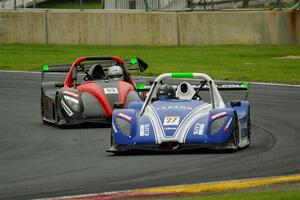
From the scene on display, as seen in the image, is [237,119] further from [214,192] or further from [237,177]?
[214,192]

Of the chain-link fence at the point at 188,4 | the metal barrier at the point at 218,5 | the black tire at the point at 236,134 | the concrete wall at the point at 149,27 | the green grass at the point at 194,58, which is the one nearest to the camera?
the black tire at the point at 236,134

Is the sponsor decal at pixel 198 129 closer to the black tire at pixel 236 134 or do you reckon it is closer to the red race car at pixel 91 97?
the black tire at pixel 236 134

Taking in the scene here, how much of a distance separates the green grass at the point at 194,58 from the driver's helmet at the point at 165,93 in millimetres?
10513

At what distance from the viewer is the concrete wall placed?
113 ft

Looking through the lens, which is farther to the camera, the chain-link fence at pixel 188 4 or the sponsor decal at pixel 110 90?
the chain-link fence at pixel 188 4

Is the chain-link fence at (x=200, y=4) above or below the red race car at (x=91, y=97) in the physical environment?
above

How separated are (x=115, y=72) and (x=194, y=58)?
13.4 meters

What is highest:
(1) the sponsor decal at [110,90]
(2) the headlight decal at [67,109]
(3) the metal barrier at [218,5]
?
(3) the metal barrier at [218,5]

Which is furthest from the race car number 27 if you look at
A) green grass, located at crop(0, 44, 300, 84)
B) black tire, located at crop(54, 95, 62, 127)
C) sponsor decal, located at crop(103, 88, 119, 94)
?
green grass, located at crop(0, 44, 300, 84)

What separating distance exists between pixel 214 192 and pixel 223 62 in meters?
20.4

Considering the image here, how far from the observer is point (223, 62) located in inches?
1221

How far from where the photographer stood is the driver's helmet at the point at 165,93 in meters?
15.3

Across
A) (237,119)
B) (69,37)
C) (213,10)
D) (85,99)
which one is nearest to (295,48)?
(213,10)

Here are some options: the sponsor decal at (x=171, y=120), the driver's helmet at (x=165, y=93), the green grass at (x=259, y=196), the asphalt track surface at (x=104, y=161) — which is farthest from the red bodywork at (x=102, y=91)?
the green grass at (x=259, y=196)
